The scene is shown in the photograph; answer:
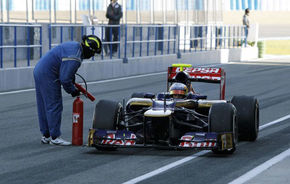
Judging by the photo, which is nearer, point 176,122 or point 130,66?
point 176,122

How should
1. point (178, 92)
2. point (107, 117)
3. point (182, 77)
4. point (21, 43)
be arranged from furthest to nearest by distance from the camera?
point (21, 43)
point (182, 77)
point (178, 92)
point (107, 117)

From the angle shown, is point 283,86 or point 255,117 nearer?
point 255,117

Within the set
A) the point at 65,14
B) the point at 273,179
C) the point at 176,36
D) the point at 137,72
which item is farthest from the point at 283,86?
the point at 273,179

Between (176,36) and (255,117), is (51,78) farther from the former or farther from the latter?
(176,36)

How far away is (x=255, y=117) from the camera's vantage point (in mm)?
11664

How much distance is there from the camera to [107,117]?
10703 mm

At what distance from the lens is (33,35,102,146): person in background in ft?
35.7

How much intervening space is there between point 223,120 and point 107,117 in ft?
4.96

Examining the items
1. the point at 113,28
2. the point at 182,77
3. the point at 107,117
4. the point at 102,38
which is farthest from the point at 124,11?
the point at 107,117

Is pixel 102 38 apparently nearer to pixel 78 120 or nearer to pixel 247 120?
pixel 247 120

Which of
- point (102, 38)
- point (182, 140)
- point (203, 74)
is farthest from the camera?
point (102, 38)

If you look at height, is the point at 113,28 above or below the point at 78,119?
above

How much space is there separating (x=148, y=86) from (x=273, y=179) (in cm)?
1379

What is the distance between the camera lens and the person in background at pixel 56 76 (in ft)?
35.7
